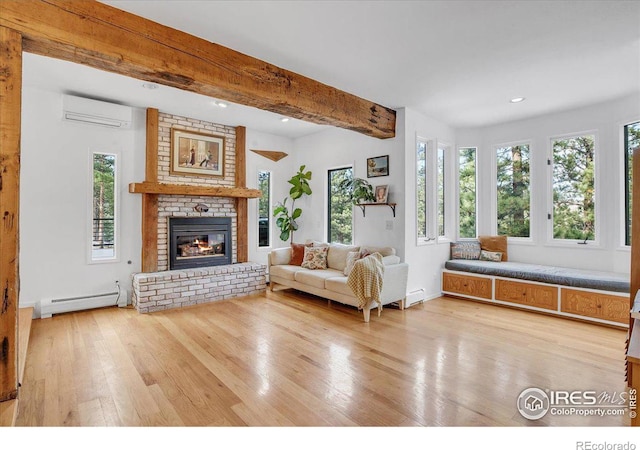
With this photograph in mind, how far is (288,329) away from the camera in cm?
358

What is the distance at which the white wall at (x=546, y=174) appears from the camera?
4148mm

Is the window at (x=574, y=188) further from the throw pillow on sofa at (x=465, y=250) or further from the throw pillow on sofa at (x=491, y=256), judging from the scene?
the throw pillow on sofa at (x=465, y=250)

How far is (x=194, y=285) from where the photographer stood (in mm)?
4609

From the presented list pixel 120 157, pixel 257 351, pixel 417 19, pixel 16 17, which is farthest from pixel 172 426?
pixel 120 157

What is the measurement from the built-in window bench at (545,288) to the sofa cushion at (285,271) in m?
2.39

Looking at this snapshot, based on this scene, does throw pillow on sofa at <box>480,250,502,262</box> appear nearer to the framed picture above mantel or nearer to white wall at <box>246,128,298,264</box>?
white wall at <box>246,128,298,264</box>

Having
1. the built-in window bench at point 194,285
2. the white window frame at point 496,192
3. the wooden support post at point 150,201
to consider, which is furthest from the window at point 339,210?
the wooden support post at point 150,201

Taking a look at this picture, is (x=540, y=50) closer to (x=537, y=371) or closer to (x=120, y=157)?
(x=537, y=371)

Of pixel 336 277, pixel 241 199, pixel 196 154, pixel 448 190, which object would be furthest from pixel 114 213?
pixel 448 190

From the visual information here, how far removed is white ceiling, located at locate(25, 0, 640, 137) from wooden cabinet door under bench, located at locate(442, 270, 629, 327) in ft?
7.90

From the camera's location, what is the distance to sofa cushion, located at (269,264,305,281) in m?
5.04

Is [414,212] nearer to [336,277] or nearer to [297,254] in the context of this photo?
[336,277]

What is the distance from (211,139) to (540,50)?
446cm

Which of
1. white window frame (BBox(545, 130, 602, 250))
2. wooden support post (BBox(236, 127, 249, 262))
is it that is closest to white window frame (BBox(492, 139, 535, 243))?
white window frame (BBox(545, 130, 602, 250))
